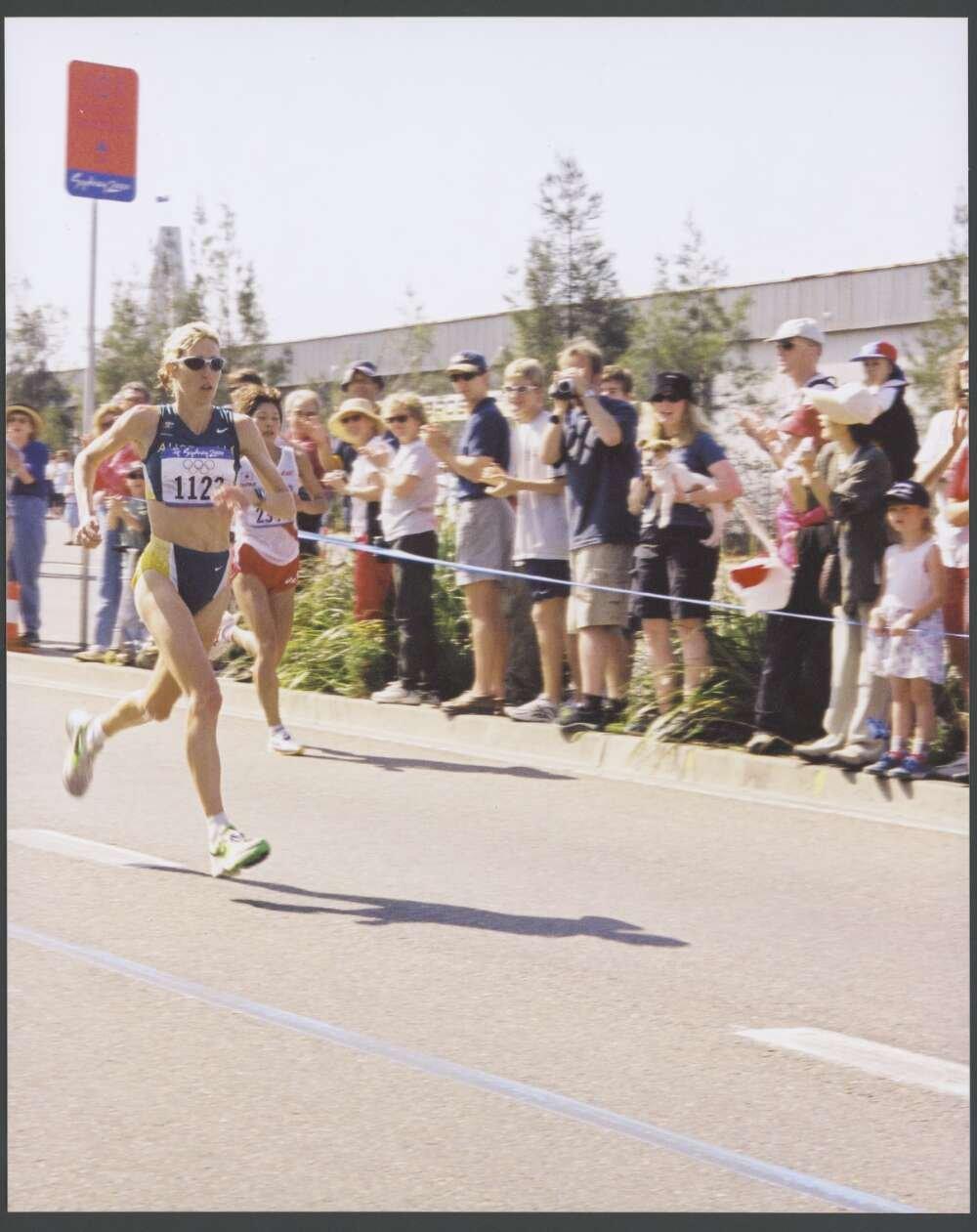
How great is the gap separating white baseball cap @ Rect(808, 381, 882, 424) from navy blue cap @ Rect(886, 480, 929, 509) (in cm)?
44

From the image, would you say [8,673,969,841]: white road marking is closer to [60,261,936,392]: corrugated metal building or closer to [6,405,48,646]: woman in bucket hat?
[6,405,48,646]: woman in bucket hat

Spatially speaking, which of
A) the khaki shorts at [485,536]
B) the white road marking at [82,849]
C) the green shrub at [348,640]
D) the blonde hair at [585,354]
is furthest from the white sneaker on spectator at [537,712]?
the white road marking at [82,849]

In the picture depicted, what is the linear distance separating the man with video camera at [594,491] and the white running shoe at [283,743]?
1.67 metres

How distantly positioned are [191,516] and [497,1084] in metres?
3.48

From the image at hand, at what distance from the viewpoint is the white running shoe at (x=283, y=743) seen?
11.4 meters

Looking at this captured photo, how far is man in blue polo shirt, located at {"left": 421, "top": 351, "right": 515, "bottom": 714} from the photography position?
11719 millimetres

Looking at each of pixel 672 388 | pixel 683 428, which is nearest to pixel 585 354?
pixel 672 388

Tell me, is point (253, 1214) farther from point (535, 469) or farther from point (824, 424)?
point (535, 469)

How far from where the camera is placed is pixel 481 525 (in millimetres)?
11984

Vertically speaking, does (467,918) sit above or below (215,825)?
below

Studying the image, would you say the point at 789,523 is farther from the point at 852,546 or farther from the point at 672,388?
the point at 672,388

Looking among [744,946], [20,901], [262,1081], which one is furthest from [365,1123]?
[20,901]

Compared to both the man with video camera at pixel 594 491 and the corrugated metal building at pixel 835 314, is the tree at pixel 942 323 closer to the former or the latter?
the corrugated metal building at pixel 835 314

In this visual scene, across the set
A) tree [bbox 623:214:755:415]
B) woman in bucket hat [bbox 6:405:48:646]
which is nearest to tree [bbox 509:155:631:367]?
tree [bbox 623:214:755:415]
